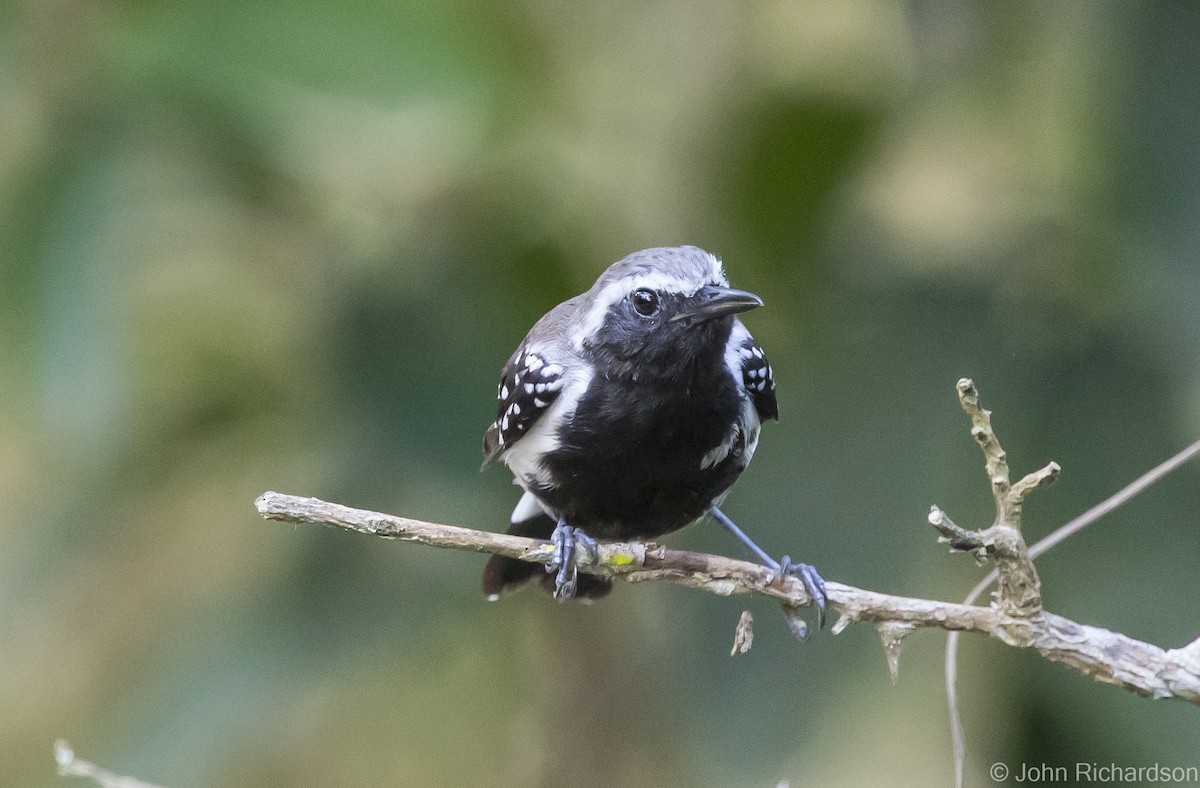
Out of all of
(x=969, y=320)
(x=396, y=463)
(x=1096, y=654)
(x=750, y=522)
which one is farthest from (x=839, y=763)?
(x=1096, y=654)

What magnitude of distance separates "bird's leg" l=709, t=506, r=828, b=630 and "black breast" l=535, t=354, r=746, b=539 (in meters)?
0.36

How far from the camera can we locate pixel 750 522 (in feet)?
14.8

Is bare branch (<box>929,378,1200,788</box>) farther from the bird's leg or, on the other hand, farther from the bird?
the bird

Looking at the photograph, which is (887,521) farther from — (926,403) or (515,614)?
(515,614)

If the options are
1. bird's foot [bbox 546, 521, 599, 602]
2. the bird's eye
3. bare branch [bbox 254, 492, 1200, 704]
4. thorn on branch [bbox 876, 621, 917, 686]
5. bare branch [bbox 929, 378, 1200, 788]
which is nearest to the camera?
bare branch [bbox 929, 378, 1200, 788]

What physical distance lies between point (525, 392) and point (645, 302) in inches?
17.4

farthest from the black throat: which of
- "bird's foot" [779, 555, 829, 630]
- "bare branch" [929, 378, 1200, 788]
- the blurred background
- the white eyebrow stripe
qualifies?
"bare branch" [929, 378, 1200, 788]

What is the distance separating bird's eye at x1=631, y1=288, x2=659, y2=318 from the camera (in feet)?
11.8

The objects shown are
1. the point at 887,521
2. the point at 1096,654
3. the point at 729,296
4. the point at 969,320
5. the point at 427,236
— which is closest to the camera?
the point at 1096,654

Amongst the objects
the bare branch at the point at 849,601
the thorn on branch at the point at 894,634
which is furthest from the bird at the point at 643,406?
the thorn on branch at the point at 894,634

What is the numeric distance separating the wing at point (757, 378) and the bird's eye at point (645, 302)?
12.3 inches

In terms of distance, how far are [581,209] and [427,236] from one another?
0.64m

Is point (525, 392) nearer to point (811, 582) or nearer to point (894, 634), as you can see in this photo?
point (811, 582)

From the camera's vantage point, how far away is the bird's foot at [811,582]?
295cm
